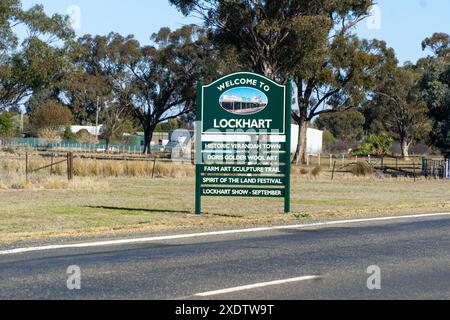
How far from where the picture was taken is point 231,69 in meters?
69.6

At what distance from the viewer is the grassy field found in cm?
1582

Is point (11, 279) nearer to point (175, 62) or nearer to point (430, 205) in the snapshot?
point (430, 205)

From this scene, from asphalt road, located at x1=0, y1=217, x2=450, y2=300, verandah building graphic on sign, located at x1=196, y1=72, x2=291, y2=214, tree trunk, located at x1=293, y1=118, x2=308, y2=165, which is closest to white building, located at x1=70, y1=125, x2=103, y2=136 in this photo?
tree trunk, located at x1=293, y1=118, x2=308, y2=165

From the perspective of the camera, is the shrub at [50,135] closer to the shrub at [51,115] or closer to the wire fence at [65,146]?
the shrub at [51,115]

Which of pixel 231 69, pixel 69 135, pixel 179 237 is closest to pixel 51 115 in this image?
pixel 69 135

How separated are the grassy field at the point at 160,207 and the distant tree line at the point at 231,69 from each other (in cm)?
1920

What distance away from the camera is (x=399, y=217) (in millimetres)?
18641

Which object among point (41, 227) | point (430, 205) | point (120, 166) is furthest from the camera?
point (120, 166)

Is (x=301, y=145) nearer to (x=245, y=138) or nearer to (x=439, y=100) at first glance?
(x=439, y=100)

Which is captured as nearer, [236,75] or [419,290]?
[419,290]

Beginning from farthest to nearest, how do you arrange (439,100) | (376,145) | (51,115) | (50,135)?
(51,115) → (50,135) → (376,145) → (439,100)

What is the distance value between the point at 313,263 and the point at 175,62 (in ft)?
224

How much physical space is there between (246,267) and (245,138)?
7.96m
